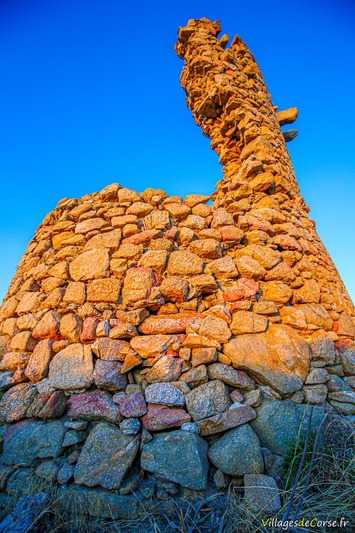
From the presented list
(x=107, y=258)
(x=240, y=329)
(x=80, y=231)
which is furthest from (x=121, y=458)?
(x=80, y=231)

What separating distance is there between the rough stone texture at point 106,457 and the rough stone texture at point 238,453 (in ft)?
1.92

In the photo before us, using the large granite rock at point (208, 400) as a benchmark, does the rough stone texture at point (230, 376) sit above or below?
above

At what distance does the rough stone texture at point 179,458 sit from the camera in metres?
1.69

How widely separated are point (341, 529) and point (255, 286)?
172cm

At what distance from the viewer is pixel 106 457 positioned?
1.79 meters

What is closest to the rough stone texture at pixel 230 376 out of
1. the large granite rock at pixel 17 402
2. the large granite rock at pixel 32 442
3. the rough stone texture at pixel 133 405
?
the rough stone texture at pixel 133 405

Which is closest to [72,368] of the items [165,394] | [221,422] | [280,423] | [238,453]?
[165,394]

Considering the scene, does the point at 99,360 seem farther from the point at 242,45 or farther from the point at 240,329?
the point at 242,45

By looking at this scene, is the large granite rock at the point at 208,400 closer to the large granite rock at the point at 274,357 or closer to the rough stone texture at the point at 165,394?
the rough stone texture at the point at 165,394

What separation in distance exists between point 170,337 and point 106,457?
947 mm

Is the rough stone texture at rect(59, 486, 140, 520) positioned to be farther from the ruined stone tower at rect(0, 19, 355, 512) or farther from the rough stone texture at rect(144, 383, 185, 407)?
the rough stone texture at rect(144, 383, 185, 407)

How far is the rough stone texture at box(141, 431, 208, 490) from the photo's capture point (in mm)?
1687

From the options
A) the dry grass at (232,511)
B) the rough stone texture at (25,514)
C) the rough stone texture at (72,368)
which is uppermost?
the rough stone texture at (72,368)

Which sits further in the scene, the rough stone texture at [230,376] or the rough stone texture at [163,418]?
the rough stone texture at [230,376]
